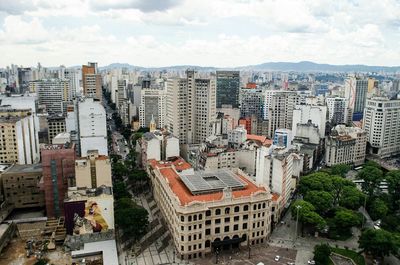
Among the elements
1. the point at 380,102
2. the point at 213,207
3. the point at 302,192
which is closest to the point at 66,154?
the point at 213,207

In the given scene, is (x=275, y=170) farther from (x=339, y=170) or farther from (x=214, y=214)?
(x=339, y=170)

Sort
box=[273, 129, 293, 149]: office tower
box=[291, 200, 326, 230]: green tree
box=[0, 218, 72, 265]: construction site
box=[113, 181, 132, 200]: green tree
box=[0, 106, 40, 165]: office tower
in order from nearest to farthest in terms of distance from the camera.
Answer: box=[0, 218, 72, 265]: construction site, box=[291, 200, 326, 230]: green tree, box=[113, 181, 132, 200]: green tree, box=[0, 106, 40, 165]: office tower, box=[273, 129, 293, 149]: office tower

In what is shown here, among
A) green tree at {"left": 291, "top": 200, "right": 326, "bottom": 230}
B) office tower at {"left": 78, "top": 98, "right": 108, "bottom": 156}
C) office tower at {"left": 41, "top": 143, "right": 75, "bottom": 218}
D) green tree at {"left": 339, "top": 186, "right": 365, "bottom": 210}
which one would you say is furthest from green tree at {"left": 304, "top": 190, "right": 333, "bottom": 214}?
office tower at {"left": 78, "top": 98, "right": 108, "bottom": 156}

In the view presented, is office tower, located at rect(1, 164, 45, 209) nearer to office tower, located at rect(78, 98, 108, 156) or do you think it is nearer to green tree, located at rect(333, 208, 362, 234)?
office tower, located at rect(78, 98, 108, 156)

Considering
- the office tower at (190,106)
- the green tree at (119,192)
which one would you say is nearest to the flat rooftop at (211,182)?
the green tree at (119,192)

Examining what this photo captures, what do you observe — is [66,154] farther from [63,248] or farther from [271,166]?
[271,166]

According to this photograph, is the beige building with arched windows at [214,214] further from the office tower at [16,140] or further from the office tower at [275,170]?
the office tower at [16,140]

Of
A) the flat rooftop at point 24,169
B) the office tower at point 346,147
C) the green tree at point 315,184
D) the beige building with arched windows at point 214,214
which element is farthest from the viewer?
the office tower at point 346,147
